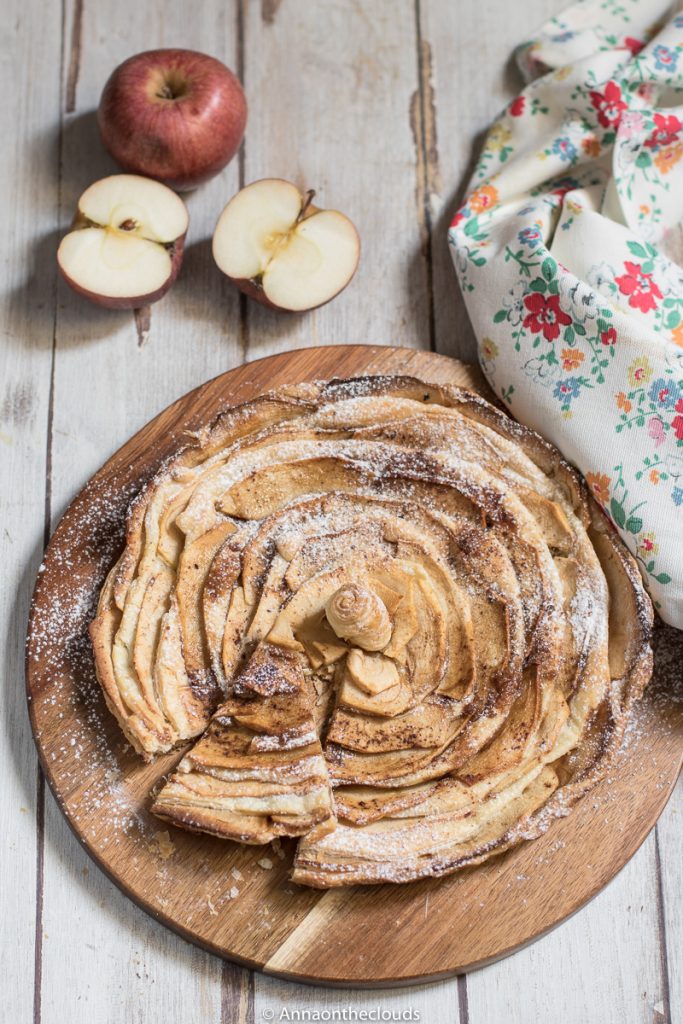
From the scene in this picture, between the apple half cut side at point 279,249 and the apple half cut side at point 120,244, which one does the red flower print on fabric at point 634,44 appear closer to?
the apple half cut side at point 279,249

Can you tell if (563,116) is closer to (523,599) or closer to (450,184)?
(450,184)

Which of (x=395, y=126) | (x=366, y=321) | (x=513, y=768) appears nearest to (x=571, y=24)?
(x=395, y=126)

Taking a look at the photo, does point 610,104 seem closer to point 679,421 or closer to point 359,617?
point 679,421

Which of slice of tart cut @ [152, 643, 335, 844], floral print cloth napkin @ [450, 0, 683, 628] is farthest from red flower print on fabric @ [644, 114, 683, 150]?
slice of tart cut @ [152, 643, 335, 844]

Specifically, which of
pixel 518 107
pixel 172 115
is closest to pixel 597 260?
pixel 518 107

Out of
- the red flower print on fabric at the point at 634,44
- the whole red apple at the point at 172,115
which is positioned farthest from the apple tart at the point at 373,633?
the red flower print on fabric at the point at 634,44

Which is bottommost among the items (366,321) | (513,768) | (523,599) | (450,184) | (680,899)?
(680,899)

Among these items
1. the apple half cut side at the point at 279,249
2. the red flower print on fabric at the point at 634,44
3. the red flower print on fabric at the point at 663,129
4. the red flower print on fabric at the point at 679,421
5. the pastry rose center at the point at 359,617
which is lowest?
the pastry rose center at the point at 359,617
